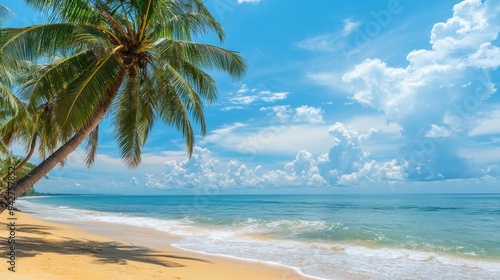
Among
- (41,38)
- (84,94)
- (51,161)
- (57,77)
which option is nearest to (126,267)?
(51,161)

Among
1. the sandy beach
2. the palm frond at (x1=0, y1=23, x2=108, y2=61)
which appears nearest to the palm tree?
the palm frond at (x1=0, y1=23, x2=108, y2=61)

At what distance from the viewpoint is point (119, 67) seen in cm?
888

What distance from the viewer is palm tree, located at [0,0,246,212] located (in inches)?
315

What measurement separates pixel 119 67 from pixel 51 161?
2616 millimetres

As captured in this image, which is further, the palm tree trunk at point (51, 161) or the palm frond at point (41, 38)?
→ the palm frond at point (41, 38)

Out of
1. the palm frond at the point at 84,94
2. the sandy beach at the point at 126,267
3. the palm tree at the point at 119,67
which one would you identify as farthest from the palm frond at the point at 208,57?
the sandy beach at the point at 126,267

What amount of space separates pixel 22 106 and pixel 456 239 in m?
18.7

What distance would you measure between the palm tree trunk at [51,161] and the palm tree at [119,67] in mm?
19

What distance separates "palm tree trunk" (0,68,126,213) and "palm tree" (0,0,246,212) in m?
0.02

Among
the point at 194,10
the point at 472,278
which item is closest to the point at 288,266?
the point at 472,278

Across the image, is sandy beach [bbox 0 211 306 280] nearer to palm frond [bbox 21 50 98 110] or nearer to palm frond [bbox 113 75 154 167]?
palm frond [bbox 113 75 154 167]

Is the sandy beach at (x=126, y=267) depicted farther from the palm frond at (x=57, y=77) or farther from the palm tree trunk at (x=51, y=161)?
the palm frond at (x=57, y=77)

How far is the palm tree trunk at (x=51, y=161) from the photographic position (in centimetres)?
703

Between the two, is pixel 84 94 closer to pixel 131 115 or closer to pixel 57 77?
pixel 57 77
